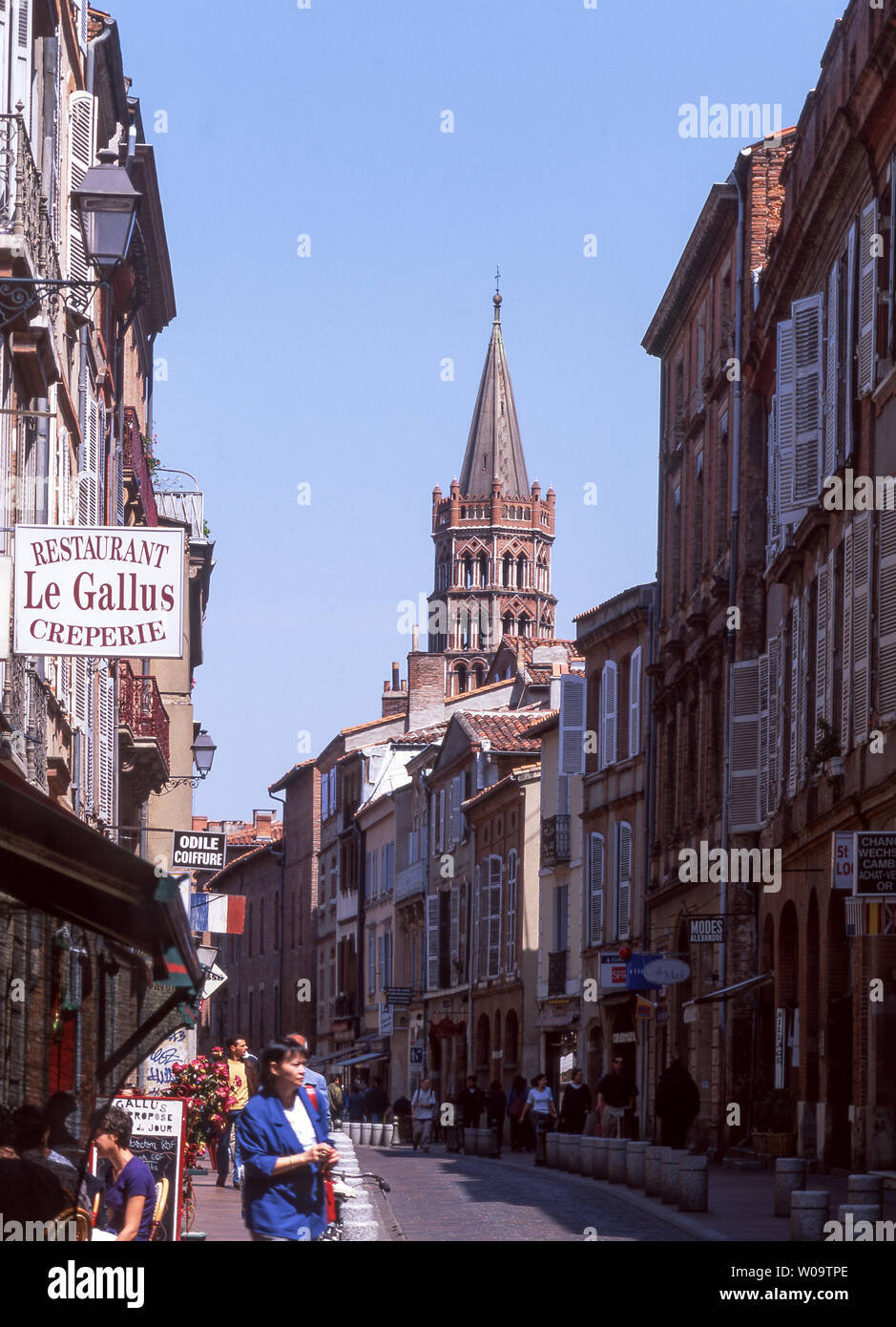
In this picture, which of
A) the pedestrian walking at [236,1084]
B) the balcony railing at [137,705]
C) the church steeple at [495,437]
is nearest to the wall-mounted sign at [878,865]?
the pedestrian walking at [236,1084]

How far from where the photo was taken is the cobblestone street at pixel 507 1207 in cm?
1925

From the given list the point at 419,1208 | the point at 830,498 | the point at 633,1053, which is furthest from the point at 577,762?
the point at 419,1208

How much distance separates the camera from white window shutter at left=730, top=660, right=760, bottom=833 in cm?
3334

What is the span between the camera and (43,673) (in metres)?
22.2

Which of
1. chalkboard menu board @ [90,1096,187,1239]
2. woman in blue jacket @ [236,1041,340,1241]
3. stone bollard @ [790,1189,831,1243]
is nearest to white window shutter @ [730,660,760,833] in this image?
stone bollard @ [790,1189,831,1243]

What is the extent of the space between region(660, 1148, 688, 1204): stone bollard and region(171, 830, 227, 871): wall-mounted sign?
6.79 m

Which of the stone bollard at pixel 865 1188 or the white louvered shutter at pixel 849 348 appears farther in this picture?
the white louvered shutter at pixel 849 348

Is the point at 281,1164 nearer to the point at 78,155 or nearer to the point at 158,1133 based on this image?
the point at 158,1133

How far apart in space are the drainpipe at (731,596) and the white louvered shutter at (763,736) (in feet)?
2.74

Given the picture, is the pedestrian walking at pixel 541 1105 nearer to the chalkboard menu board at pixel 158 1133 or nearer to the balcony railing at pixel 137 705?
the balcony railing at pixel 137 705

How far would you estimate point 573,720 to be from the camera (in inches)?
1980
